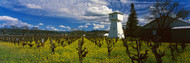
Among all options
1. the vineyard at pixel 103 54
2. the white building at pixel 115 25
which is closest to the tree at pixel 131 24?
the white building at pixel 115 25

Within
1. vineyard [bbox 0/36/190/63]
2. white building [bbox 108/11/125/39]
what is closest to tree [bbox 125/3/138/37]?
white building [bbox 108/11/125/39]

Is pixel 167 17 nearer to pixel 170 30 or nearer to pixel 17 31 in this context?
pixel 170 30

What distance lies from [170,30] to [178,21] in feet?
9.34

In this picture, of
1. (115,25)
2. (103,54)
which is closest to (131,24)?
(115,25)

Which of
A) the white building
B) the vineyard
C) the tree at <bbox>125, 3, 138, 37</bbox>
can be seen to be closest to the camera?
the vineyard

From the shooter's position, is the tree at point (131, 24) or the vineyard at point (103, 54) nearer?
the vineyard at point (103, 54)

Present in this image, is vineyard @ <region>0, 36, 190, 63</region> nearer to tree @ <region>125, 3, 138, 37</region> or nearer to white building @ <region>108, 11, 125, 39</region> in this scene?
white building @ <region>108, 11, 125, 39</region>

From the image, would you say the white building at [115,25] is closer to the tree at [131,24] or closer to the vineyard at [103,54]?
the tree at [131,24]

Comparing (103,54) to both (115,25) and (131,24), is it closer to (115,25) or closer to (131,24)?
(115,25)

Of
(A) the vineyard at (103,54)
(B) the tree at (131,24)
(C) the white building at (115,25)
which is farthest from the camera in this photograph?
(B) the tree at (131,24)

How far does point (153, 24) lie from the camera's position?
3020 centimetres

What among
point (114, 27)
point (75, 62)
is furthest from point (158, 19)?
point (75, 62)

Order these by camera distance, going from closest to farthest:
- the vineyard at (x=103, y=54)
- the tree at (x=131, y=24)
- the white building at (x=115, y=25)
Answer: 1. the vineyard at (x=103, y=54)
2. the white building at (x=115, y=25)
3. the tree at (x=131, y=24)

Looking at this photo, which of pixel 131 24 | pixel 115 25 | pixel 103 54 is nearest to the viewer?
pixel 103 54
